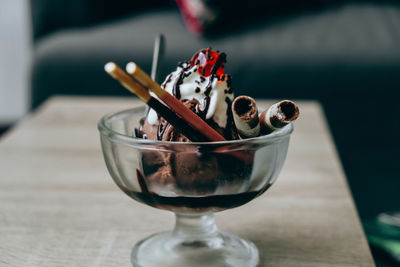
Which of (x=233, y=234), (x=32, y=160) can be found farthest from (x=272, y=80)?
(x=233, y=234)

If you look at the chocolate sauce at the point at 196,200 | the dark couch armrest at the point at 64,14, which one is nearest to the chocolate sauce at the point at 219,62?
the chocolate sauce at the point at 196,200

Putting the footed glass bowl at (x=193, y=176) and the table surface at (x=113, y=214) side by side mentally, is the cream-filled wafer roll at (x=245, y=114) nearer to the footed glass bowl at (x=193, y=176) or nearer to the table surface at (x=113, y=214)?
the footed glass bowl at (x=193, y=176)

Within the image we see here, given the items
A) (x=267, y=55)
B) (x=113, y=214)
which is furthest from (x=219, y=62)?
(x=267, y=55)

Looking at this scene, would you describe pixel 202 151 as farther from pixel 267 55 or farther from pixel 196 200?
pixel 267 55

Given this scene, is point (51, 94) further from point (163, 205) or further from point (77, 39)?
point (163, 205)

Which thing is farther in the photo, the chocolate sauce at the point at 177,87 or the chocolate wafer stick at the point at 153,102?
the chocolate sauce at the point at 177,87

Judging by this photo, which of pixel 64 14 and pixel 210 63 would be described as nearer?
pixel 210 63
